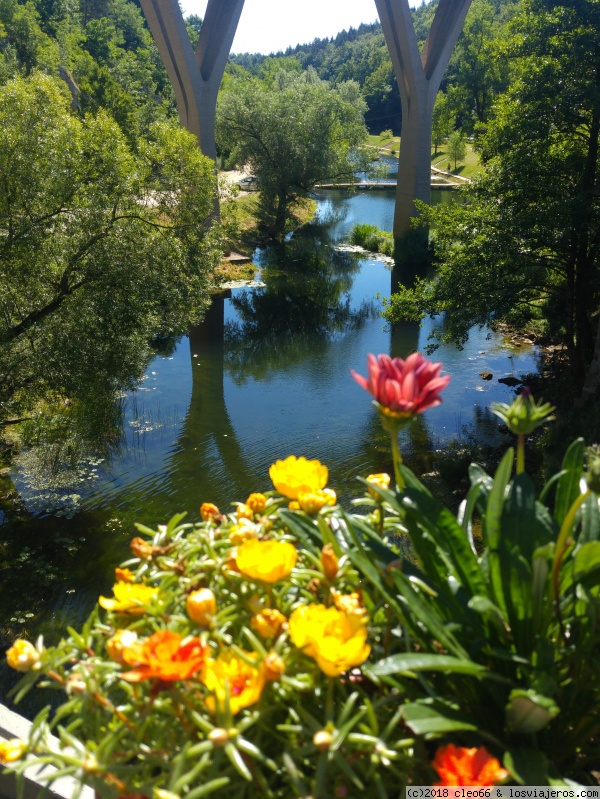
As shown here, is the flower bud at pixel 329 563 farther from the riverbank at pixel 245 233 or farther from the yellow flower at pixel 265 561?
the riverbank at pixel 245 233

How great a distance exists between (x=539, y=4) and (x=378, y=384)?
877 centimetres

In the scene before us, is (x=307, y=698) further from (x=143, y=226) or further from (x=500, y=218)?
(x=500, y=218)

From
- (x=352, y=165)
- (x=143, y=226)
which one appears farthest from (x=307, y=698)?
(x=352, y=165)

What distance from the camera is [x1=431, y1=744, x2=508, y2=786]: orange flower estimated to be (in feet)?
3.20

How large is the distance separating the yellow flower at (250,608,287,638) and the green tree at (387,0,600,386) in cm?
767

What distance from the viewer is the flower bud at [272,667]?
1.07 metres

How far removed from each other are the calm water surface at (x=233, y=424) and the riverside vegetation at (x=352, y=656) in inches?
175

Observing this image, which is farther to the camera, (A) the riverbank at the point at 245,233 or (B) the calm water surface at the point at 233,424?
(A) the riverbank at the point at 245,233

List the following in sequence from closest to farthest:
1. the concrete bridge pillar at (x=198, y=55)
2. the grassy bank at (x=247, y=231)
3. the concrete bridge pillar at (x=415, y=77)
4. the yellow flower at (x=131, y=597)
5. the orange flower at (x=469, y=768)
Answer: the orange flower at (x=469, y=768)
the yellow flower at (x=131, y=597)
the concrete bridge pillar at (x=198, y=55)
the grassy bank at (x=247, y=231)
the concrete bridge pillar at (x=415, y=77)

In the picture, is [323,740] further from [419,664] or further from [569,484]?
[569,484]

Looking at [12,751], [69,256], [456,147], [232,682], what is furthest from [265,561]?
[456,147]

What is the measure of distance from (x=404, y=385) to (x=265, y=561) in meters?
0.44

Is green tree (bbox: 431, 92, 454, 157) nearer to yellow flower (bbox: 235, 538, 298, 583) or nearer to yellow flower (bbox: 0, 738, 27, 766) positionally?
yellow flower (bbox: 235, 538, 298, 583)

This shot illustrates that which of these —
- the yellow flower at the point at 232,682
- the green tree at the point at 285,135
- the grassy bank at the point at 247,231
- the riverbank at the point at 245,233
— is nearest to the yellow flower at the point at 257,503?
the yellow flower at the point at 232,682
